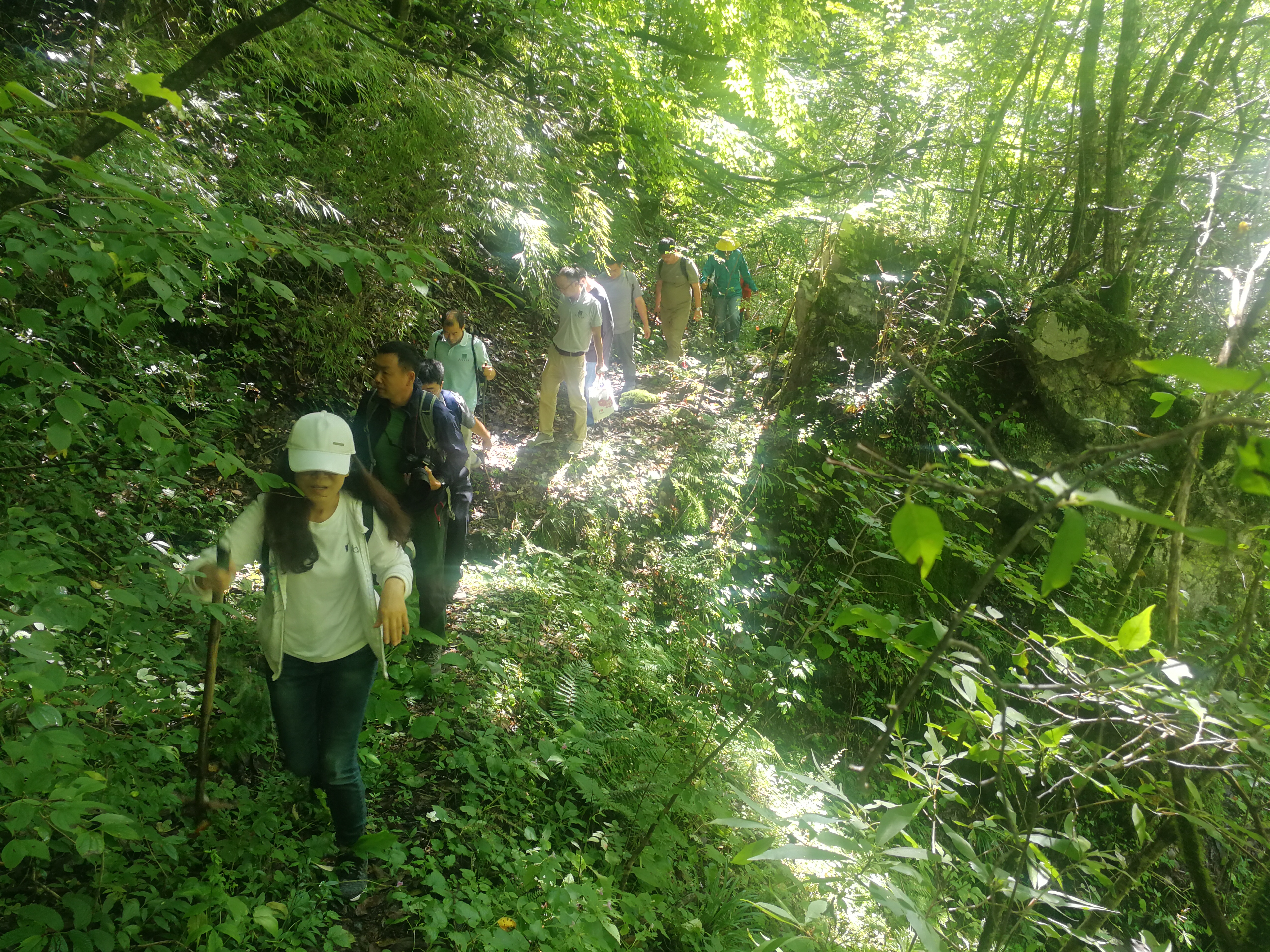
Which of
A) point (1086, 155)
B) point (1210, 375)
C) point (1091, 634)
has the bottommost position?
point (1091, 634)

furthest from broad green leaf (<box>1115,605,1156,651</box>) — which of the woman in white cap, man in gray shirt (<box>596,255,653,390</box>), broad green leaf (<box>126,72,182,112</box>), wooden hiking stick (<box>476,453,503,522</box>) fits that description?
man in gray shirt (<box>596,255,653,390</box>)

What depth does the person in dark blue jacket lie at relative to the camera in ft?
14.3

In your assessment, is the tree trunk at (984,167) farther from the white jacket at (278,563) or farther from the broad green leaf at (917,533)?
the broad green leaf at (917,533)

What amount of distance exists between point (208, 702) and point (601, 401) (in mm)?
6625

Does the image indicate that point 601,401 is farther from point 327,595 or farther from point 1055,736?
point 1055,736

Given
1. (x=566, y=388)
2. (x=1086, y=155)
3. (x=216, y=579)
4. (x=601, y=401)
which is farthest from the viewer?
(x=601, y=401)

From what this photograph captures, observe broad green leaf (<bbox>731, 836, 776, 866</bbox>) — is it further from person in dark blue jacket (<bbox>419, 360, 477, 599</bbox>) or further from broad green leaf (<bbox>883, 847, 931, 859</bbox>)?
person in dark blue jacket (<bbox>419, 360, 477, 599</bbox>)

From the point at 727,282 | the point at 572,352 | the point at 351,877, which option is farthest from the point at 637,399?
the point at 351,877

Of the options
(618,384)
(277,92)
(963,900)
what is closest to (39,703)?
(963,900)

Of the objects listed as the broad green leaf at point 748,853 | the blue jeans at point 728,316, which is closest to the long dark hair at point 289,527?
the broad green leaf at point 748,853

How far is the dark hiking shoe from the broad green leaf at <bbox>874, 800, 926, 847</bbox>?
2326 millimetres

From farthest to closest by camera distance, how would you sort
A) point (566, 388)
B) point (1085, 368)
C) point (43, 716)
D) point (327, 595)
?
point (566, 388) → point (1085, 368) → point (327, 595) → point (43, 716)

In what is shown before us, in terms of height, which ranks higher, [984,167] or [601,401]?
[984,167]

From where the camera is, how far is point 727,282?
35.9 feet
